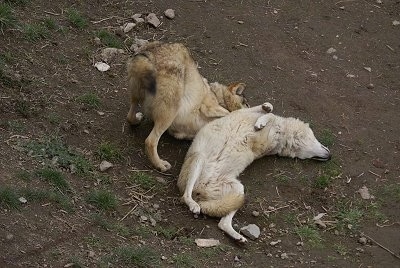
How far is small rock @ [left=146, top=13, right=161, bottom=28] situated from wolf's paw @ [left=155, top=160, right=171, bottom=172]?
2.61 m

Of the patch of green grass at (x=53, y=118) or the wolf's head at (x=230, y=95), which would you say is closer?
the patch of green grass at (x=53, y=118)

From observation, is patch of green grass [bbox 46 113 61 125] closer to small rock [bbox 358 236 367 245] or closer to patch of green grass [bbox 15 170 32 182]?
patch of green grass [bbox 15 170 32 182]

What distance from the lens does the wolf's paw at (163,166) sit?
7.20m

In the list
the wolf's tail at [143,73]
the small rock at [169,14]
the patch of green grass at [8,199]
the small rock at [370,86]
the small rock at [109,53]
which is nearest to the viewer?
the patch of green grass at [8,199]

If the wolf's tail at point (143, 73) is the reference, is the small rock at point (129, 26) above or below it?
below

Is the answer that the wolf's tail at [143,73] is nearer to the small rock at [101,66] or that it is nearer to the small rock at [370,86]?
the small rock at [101,66]

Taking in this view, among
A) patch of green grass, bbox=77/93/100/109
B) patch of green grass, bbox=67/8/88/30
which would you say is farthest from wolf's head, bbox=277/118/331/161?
patch of green grass, bbox=67/8/88/30

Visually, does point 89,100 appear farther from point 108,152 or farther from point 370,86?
point 370,86

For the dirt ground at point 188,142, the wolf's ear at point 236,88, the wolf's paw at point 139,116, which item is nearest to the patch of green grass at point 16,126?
the dirt ground at point 188,142

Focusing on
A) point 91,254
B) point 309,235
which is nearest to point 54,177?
point 91,254

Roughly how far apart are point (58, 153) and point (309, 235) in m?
2.51

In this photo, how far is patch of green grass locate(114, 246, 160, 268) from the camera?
551cm

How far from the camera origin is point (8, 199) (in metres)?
5.62

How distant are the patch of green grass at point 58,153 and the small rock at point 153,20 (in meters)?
2.92
